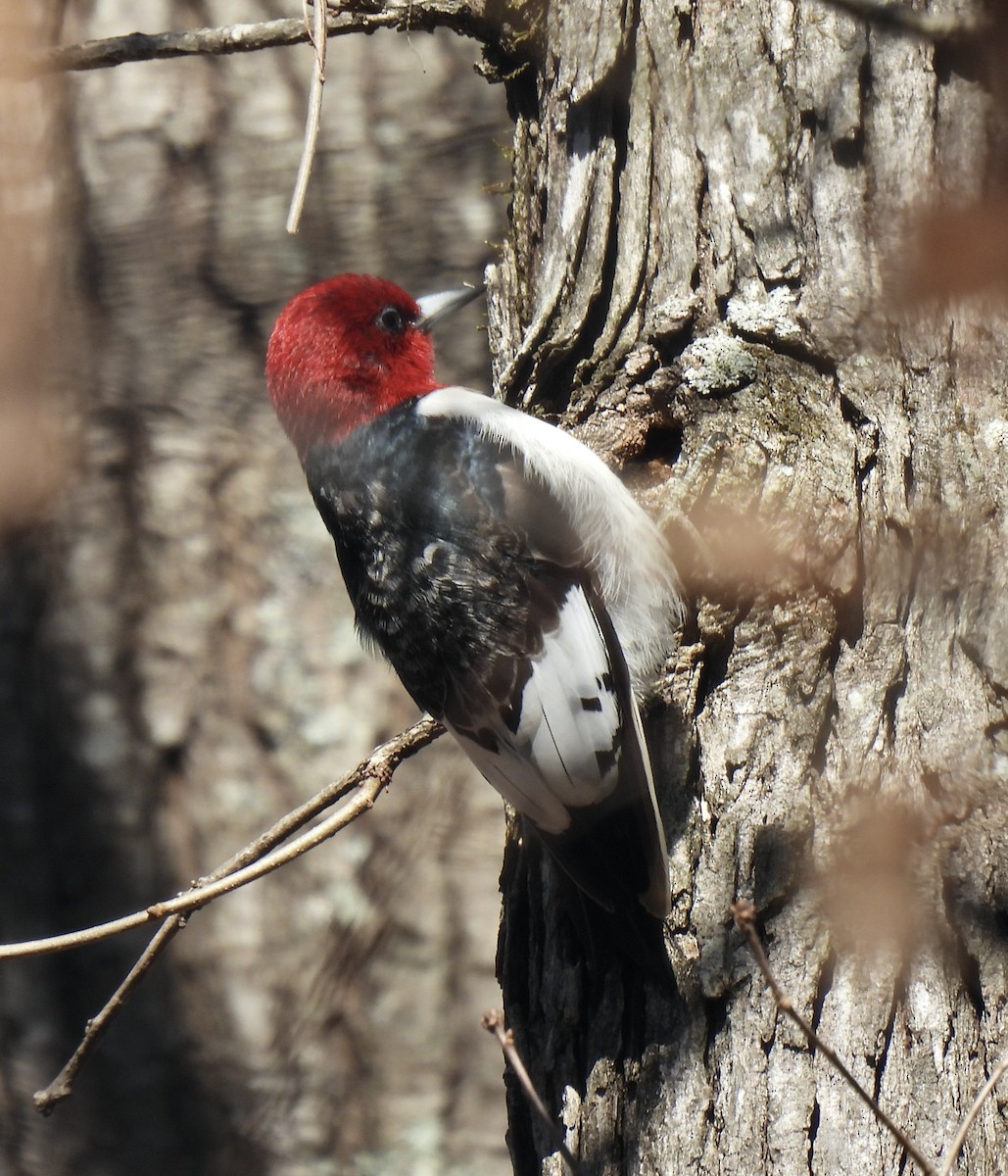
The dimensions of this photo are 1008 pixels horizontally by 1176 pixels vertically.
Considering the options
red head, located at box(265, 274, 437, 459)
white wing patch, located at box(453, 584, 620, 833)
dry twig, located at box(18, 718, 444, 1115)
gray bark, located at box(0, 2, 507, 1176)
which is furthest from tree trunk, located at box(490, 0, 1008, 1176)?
gray bark, located at box(0, 2, 507, 1176)

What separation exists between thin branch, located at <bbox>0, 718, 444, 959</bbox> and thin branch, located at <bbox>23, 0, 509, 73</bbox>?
4.51 ft

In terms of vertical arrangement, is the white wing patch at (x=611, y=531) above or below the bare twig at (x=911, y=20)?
below

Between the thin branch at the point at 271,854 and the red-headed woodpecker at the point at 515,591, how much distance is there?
27 centimetres

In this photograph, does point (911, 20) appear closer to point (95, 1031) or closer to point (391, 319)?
point (391, 319)

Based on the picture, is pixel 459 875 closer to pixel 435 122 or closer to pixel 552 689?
pixel 552 689

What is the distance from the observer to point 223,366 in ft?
15.1

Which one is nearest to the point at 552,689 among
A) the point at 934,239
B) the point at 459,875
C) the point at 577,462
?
the point at 577,462

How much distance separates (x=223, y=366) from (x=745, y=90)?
2.72 m

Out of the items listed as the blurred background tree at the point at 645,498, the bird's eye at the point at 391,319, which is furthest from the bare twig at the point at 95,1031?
the bird's eye at the point at 391,319

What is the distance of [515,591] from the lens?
2.65 m

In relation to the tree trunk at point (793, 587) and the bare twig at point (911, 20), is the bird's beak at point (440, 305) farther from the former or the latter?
the bare twig at point (911, 20)

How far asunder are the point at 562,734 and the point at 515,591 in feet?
1.13

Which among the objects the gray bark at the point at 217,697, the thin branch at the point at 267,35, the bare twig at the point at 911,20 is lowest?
the gray bark at the point at 217,697

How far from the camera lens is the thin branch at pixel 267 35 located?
2.50 metres
